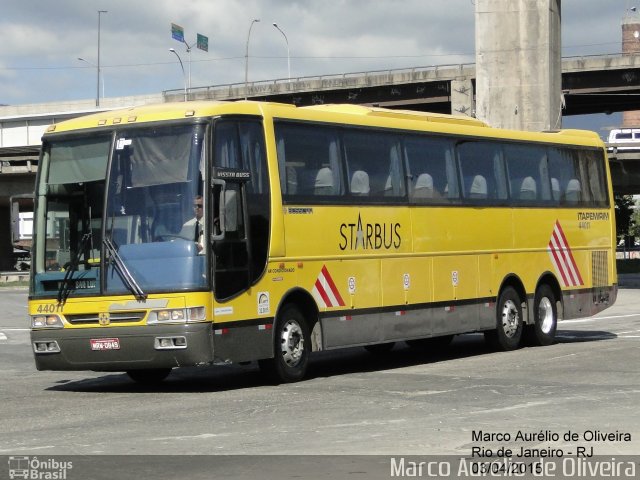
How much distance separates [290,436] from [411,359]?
9.74 meters

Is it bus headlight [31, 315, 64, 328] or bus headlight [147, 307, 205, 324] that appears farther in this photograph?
bus headlight [31, 315, 64, 328]

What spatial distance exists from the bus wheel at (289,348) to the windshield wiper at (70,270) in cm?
246

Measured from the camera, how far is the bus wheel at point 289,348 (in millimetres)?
16250

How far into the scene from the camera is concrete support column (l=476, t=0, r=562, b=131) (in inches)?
1857

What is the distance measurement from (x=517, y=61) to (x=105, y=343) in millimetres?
34342

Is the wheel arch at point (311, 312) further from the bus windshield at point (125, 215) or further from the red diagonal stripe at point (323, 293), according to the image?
the bus windshield at point (125, 215)

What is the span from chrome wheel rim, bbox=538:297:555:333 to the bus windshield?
9020 millimetres

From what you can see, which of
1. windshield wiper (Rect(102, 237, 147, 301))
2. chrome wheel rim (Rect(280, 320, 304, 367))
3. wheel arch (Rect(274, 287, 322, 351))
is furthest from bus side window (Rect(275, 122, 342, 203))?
windshield wiper (Rect(102, 237, 147, 301))

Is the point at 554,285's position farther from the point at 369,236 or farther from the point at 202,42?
the point at 202,42

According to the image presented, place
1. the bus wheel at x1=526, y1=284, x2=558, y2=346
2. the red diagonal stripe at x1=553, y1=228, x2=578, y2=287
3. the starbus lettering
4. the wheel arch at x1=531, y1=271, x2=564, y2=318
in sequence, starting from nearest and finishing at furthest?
the starbus lettering
the bus wheel at x1=526, y1=284, x2=558, y2=346
the wheel arch at x1=531, y1=271, x2=564, y2=318
the red diagonal stripe at x1=553, y1=228, x2=578, y2=287

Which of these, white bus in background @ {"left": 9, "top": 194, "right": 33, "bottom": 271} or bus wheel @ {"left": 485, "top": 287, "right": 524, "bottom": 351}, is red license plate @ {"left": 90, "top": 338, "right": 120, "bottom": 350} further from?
bus wheel @ {"left": 485, "top": 287, "right": 524, "bottom": 351}

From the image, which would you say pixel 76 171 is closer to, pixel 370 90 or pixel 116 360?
pixel 116 360

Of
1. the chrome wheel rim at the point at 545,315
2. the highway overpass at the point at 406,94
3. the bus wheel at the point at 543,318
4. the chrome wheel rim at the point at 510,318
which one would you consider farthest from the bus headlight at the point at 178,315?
the highway overpass at the point at 406,94

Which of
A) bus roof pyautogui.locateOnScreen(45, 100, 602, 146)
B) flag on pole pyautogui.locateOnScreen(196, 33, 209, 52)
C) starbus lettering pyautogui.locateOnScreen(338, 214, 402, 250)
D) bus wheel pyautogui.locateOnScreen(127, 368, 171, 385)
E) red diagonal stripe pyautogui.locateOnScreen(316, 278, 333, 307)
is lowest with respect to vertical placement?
bus wheel pyautogui.locateOnScreen(127, 368, 171, 385)
